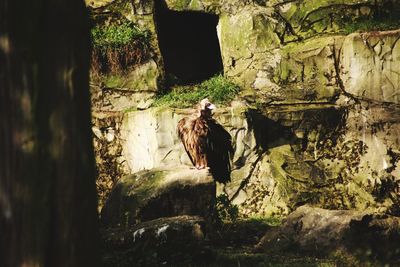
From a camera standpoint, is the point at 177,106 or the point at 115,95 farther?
the point at 115,95

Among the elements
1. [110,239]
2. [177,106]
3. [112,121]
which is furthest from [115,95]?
[110,239]

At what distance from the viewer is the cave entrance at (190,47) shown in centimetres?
1657

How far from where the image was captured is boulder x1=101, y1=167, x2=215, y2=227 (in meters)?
8.45

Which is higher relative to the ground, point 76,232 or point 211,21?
point 211,21

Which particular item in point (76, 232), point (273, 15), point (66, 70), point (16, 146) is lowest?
point (76, 232)

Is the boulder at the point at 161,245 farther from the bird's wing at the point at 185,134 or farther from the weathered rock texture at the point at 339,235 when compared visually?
the bird's wing at the point at 185,134

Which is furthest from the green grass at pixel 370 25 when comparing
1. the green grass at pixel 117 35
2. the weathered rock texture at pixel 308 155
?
the green grass at pixel 117 35

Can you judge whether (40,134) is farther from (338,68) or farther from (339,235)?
(338,68)

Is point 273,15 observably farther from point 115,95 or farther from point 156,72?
point 115,95

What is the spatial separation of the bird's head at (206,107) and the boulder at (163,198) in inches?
56.9

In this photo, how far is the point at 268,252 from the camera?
Answer: 23.0 feet

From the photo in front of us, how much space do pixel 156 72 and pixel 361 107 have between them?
4452mm

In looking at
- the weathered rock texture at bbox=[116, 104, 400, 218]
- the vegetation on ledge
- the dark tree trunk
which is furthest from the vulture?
the dark tree trunk

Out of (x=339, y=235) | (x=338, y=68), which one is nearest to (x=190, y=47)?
(x=338, y=68)
